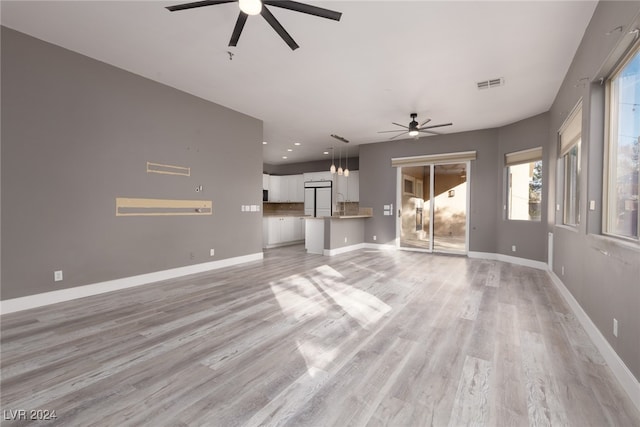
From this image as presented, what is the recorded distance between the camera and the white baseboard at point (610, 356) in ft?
5.74

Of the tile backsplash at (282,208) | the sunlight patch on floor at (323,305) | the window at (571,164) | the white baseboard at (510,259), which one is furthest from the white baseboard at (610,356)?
the tile backsplash at (282,208)

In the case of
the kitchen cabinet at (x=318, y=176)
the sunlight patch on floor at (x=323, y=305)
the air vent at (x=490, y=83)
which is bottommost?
the sunlight patch on floor at (x=323, y=305)

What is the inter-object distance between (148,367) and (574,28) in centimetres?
501

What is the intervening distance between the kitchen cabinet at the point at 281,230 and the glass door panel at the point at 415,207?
3278mm

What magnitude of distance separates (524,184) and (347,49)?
4.82 meters

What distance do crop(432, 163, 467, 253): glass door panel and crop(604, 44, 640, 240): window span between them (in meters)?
4.55

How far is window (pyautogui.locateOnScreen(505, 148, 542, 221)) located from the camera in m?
5.60

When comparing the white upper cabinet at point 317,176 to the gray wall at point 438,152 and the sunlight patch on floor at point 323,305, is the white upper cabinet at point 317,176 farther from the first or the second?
the sunlight patch on floor at point 323,305

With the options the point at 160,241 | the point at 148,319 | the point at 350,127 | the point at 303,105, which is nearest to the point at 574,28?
the point at 303,105

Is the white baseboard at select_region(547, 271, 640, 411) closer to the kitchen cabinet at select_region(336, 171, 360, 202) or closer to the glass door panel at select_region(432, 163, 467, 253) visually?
the glass door panel at select_region(432, 163, 467, 253)

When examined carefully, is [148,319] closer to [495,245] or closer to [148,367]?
[148,367]

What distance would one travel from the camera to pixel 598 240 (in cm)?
242

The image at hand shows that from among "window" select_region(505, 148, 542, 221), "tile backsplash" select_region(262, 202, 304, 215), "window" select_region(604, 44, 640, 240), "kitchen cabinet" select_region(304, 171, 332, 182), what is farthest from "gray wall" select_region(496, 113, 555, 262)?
"tile backsplash" select_region(262, 202, 304, 215)

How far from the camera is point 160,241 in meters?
4.44
